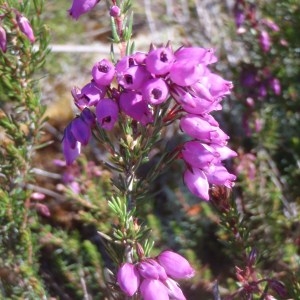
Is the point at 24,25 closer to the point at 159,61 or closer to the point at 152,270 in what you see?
the point at 159,61

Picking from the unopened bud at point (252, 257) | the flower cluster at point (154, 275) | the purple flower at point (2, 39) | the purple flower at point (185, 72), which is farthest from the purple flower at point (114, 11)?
the unopened bud at point (252, 257)

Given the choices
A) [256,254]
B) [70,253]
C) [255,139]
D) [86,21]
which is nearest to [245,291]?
[256,254]

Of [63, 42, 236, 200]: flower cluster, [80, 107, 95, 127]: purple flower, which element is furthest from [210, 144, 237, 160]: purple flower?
[80, 107, 95, 127]: purple flower

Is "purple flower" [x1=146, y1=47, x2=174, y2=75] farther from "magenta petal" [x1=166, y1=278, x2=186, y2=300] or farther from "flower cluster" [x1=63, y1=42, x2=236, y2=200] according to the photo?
"magenta petal" [x1=166, y1=278, x2=186, y2=300]

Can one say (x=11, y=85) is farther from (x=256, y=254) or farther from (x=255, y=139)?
(x=255, y=139)

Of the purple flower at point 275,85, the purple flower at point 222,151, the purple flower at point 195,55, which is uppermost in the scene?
the purple flower at point 195,55

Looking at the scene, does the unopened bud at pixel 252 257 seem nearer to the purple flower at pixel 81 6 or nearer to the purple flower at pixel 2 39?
the purple flower at pixel 81 6
